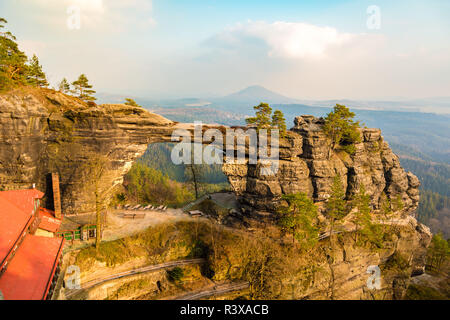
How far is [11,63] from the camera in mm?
24391

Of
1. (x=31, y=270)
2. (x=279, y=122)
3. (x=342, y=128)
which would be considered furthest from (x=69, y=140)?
(x=342, y=128)

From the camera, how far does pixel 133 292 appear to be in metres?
23.4

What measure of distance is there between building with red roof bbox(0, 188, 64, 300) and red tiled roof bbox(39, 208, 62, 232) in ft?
3.61

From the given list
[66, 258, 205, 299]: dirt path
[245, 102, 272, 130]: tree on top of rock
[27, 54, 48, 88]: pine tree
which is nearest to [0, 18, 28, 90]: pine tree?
[27, 54, 48, 88]: pine tree

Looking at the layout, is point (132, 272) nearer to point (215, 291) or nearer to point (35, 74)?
point (215, 291)

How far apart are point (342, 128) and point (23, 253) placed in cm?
3659

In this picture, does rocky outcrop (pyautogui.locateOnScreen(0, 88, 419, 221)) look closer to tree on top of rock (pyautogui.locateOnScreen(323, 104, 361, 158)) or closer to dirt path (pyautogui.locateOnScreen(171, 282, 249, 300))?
tree on top of rock (pyautogui.locateOnScreen(323, 104, 361, 158))

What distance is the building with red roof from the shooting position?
1348cm

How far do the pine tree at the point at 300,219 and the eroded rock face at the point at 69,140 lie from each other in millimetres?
17457

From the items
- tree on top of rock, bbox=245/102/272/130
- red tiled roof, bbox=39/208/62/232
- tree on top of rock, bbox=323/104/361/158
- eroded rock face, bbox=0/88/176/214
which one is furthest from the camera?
tree on top of rock, bbox=323/104/361/158

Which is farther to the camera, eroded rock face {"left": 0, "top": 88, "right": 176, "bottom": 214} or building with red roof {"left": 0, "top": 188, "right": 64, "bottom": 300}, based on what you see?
eroded rock face {"left": 0, "top": 88, "right": 176, "bottom": 214}
